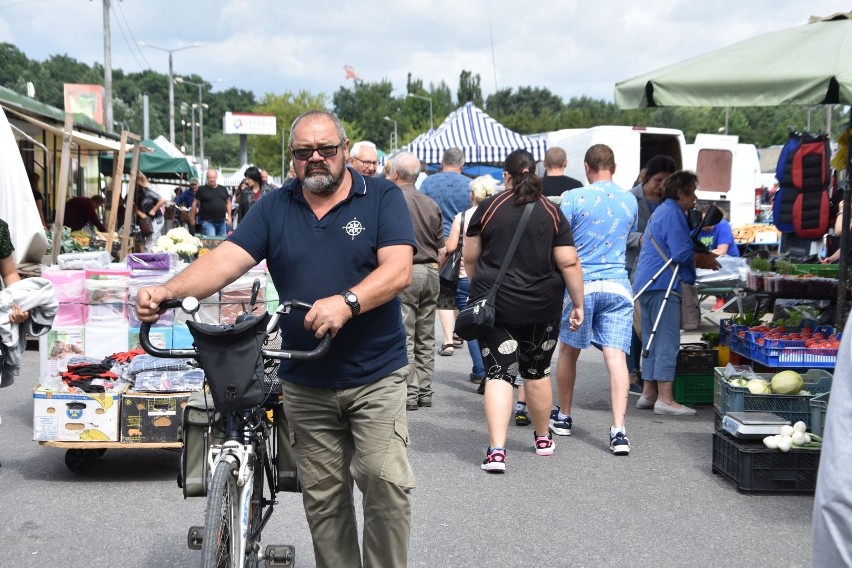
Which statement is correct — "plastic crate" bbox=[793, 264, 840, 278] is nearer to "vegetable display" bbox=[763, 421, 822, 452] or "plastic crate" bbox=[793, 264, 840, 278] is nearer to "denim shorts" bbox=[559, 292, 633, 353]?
"denim shorts" bbox=[559, 292, 633, 353]

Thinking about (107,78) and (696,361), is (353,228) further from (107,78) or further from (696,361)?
(107,78)

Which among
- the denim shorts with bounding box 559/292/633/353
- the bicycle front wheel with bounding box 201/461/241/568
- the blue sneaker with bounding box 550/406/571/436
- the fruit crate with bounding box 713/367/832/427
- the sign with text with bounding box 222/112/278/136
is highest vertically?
the sign with text with bounding box 222/112/278/136

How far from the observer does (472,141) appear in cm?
2120

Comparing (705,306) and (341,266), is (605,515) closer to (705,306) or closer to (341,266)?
(341,266)

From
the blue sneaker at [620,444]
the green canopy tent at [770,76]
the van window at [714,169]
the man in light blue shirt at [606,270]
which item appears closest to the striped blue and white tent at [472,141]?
the van window at [714,169]

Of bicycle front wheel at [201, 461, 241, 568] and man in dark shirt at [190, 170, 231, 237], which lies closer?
bicycle front wheel at [201, 461, 241, 568]

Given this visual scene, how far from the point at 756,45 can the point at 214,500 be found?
→ 624cm

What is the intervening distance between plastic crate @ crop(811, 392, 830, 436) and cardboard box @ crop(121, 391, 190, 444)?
398 cm

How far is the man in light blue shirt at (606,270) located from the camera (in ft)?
24.5

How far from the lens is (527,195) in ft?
22.3

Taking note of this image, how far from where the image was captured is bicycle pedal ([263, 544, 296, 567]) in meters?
4.07

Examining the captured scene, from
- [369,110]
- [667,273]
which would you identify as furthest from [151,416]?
[369,110]

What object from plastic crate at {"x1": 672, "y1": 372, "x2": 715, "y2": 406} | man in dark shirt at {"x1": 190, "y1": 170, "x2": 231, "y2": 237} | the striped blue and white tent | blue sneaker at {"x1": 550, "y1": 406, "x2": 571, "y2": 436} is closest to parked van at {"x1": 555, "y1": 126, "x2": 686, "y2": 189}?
the striped blue and white tent

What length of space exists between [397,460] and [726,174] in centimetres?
2170
